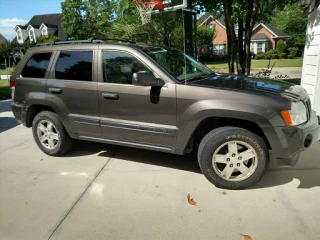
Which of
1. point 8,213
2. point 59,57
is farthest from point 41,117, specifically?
point 8,213

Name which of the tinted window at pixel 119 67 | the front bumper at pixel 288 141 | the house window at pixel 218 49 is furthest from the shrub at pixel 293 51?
the tinted window at pixel 119 67

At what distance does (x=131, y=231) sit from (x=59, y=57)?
9.51ft

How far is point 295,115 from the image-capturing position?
121 inches

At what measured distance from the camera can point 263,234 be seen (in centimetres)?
257

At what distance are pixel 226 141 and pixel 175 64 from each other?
1.41m

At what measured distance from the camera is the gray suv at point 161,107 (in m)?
3.12

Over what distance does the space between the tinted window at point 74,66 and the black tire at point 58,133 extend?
658 millimetres

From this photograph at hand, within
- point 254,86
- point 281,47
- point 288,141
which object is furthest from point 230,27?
point 281,47

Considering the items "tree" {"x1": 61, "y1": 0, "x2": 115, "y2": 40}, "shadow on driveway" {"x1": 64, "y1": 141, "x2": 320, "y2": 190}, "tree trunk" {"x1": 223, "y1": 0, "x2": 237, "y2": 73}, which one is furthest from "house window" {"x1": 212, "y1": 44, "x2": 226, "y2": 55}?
"shadow on driveway" {"x1": 64, "y1": 141, "x2": 320, "y2": 190}

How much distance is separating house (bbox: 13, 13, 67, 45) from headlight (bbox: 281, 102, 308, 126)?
4667cm

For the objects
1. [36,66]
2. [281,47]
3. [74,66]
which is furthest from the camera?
[281,47]

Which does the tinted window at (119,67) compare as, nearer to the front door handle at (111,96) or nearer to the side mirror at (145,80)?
the front door handle at (111,96)

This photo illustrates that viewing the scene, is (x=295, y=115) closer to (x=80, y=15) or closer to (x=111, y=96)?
(x=111, y=96)

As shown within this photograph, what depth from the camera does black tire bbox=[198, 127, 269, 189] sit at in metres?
3.20
